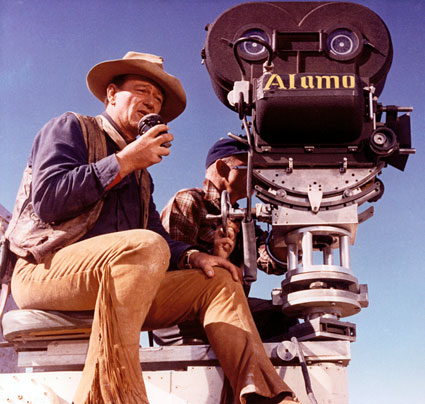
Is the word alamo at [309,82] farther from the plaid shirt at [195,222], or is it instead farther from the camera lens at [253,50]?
the plaid shirt at [195,222]

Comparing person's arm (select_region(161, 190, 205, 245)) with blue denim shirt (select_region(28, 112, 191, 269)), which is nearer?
blue denim shirt (select_region(28, 112, 191, 269))

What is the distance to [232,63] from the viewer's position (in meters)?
3.33

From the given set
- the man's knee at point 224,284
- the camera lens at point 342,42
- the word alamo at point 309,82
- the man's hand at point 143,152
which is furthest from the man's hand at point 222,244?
the camera lens at point 342,42

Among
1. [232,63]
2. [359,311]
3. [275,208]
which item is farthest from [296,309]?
[232,63]

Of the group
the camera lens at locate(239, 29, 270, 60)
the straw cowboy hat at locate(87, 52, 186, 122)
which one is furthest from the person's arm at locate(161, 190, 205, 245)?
the camera lens at locate(239, 29, 270, 60)

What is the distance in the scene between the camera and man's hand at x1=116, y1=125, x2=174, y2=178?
2730 mm

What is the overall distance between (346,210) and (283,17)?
1060 millimetres

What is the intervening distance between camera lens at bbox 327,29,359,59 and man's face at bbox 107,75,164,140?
928 mm

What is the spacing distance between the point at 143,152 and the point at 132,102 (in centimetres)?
59

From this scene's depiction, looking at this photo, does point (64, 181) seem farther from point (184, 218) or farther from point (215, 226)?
point (215, 226)

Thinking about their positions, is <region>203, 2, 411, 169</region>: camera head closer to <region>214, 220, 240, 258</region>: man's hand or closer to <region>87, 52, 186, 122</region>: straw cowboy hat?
<region>87, 52, 186, 122</region>: straw cowboy hat

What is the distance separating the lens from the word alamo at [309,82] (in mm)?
3072

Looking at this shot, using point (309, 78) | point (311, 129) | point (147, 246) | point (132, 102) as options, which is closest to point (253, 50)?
point (309, 78)

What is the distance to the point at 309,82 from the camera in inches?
121
